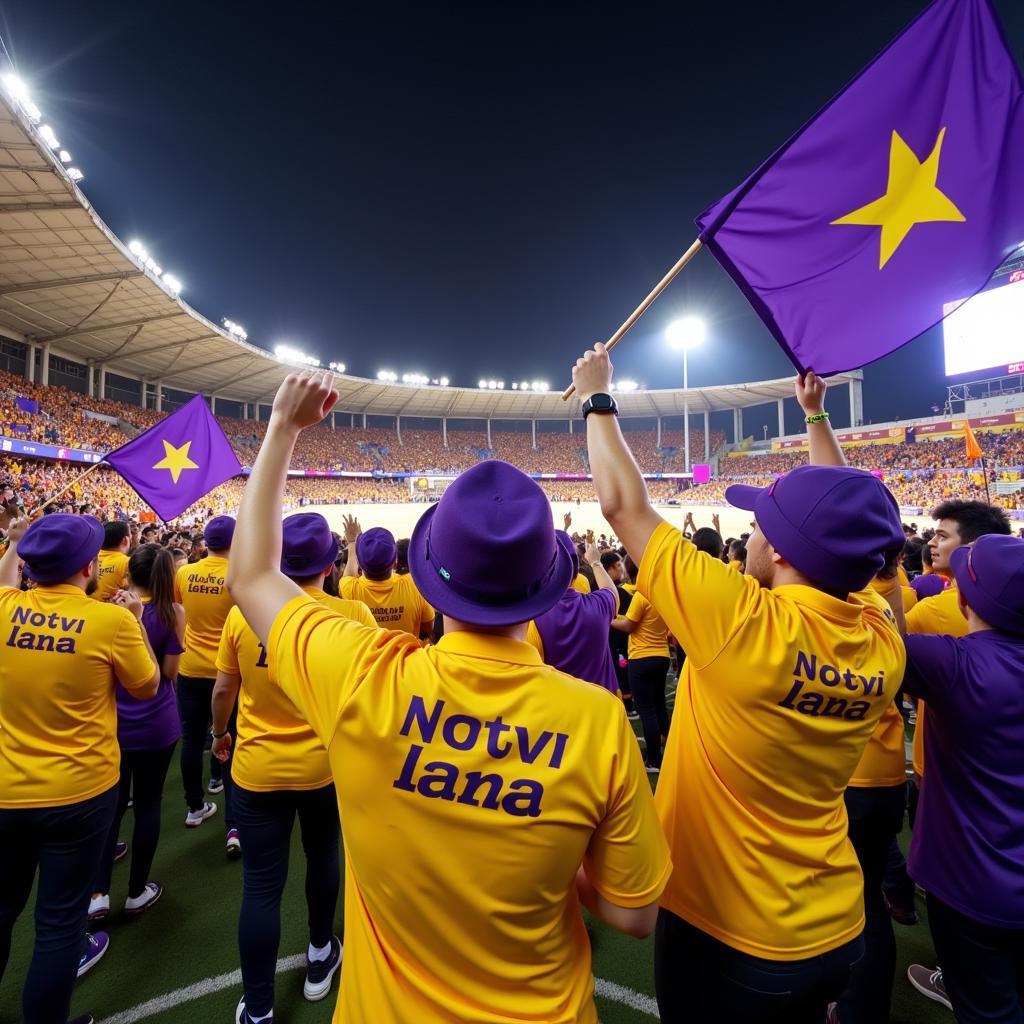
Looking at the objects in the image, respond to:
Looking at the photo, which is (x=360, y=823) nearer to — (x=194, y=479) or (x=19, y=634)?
(x=19, y=634)

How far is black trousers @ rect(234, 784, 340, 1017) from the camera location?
2.16 meters

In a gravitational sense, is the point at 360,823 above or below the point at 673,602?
below

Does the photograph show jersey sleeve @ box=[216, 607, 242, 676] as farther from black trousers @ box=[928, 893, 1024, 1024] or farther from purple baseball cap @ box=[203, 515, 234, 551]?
black trousers @ box=[928, 893, 1024, 1024]

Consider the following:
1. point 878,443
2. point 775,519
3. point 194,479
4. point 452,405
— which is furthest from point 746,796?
point 452,405

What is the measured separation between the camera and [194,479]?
Result: 6473 millimetres

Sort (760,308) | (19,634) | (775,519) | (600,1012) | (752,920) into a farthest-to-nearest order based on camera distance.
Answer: (760,308) → (600,1012) → (19,634) → (775,519) → (752,920)

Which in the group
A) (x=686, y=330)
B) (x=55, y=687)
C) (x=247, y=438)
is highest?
(x=686, y=330)

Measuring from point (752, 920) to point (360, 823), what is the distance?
1.04 m

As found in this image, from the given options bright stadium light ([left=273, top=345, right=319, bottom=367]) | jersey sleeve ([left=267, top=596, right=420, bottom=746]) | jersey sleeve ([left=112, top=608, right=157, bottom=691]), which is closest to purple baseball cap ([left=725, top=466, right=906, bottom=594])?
jersey sleeve ([left=267, top=596, right=420, bottom=746])

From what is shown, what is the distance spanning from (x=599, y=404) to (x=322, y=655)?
1.03 metres

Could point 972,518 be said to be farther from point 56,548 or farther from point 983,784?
point 56,548

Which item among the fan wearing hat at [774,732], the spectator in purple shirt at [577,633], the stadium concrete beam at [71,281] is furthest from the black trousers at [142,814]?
the stadium concrete beam at [71,281]

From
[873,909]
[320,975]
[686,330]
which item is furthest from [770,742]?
[686,330]

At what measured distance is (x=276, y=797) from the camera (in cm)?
225
